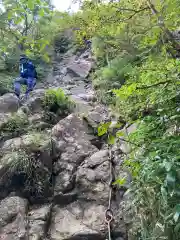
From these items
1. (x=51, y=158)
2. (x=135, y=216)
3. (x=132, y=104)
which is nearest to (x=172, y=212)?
(x=135, y=216)

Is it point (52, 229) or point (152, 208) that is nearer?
point (152, 208)

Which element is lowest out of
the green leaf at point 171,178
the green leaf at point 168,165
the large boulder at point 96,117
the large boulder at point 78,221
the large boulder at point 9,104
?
the large boulder at point 78,221

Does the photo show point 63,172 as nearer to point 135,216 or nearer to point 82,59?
point 135,216

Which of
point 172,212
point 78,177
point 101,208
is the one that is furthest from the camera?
point 78,177

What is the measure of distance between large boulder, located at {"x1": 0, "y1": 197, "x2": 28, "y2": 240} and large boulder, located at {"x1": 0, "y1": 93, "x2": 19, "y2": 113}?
2.41 meters

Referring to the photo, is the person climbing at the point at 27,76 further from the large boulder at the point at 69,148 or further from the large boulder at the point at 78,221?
the large boulder at the point at 78,221

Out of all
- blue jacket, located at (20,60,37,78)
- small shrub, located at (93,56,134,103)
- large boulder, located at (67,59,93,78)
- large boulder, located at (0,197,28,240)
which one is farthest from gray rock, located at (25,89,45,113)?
large boulder, located at (67,59,93,78)

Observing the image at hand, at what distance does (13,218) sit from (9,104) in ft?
9.70

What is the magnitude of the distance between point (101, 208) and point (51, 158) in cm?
126

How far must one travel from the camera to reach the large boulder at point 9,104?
5.59 m

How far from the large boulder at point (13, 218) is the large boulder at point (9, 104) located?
241cm

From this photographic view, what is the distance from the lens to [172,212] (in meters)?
2.02

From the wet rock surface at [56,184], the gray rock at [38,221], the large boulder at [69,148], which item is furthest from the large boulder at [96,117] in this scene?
the gray rock at [38,221]

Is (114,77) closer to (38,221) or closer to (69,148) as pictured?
(69,148)
